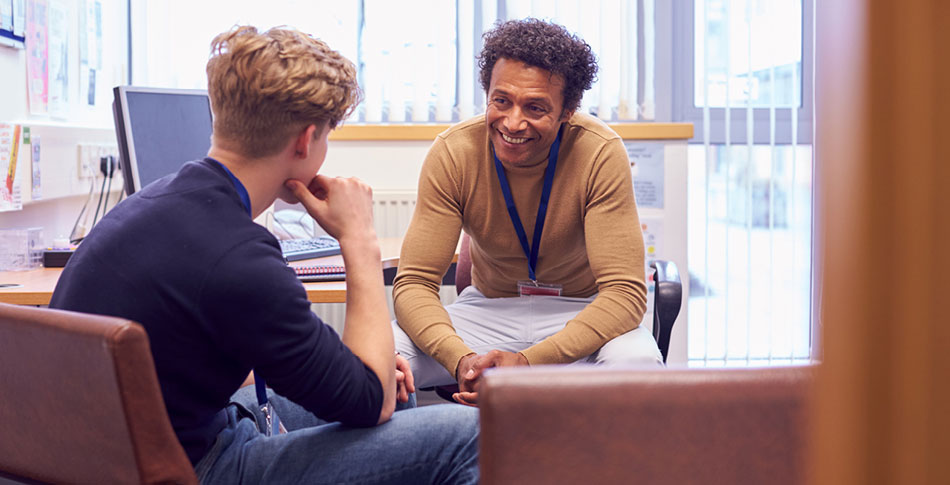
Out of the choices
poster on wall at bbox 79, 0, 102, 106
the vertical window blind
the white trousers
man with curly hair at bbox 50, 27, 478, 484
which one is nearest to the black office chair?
the white trousers

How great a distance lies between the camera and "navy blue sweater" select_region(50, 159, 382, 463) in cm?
98

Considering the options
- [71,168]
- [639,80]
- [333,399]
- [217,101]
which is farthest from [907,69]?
[639,80]

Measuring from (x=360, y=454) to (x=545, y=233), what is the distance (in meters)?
0.90

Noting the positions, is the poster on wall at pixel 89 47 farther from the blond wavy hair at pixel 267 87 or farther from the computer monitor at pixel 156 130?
the blond wavy hair at pixel 267 87

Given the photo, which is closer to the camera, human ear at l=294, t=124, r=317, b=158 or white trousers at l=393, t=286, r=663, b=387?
human ear at l=294, t=124, r=317, b=158

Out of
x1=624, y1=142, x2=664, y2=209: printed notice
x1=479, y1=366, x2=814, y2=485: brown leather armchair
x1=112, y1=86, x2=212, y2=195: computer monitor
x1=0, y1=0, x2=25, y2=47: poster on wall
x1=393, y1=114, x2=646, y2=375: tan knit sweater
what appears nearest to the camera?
x1=479, y1=366, x2=814, y2=485: brown leather armchair

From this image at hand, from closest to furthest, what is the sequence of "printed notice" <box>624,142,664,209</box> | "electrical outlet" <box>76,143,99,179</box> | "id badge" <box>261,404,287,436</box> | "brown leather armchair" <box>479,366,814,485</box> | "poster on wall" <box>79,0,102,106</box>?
"brown leather armchair" <box>479,366,814,485</box>, "id badge" <box>261,404,287,436</box>, "electrical outlet" <box>76,143,99,179</box>, "poster on wall" <box>79,0,102,106</box>, "printed notice" <box>624,142,664,209</box>

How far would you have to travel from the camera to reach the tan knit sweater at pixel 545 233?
173 centimetres

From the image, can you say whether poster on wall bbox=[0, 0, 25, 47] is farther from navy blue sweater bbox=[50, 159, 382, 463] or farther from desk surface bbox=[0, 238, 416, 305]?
navy blue sweater bbox=[50, 159, 382, 463]

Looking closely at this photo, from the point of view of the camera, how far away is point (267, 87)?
1109mm

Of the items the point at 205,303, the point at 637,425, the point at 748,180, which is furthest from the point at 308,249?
the point at 748,180

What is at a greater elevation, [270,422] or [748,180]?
[748,180]

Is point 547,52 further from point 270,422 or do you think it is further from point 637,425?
point 637,425

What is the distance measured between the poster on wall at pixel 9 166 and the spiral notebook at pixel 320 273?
878mm
